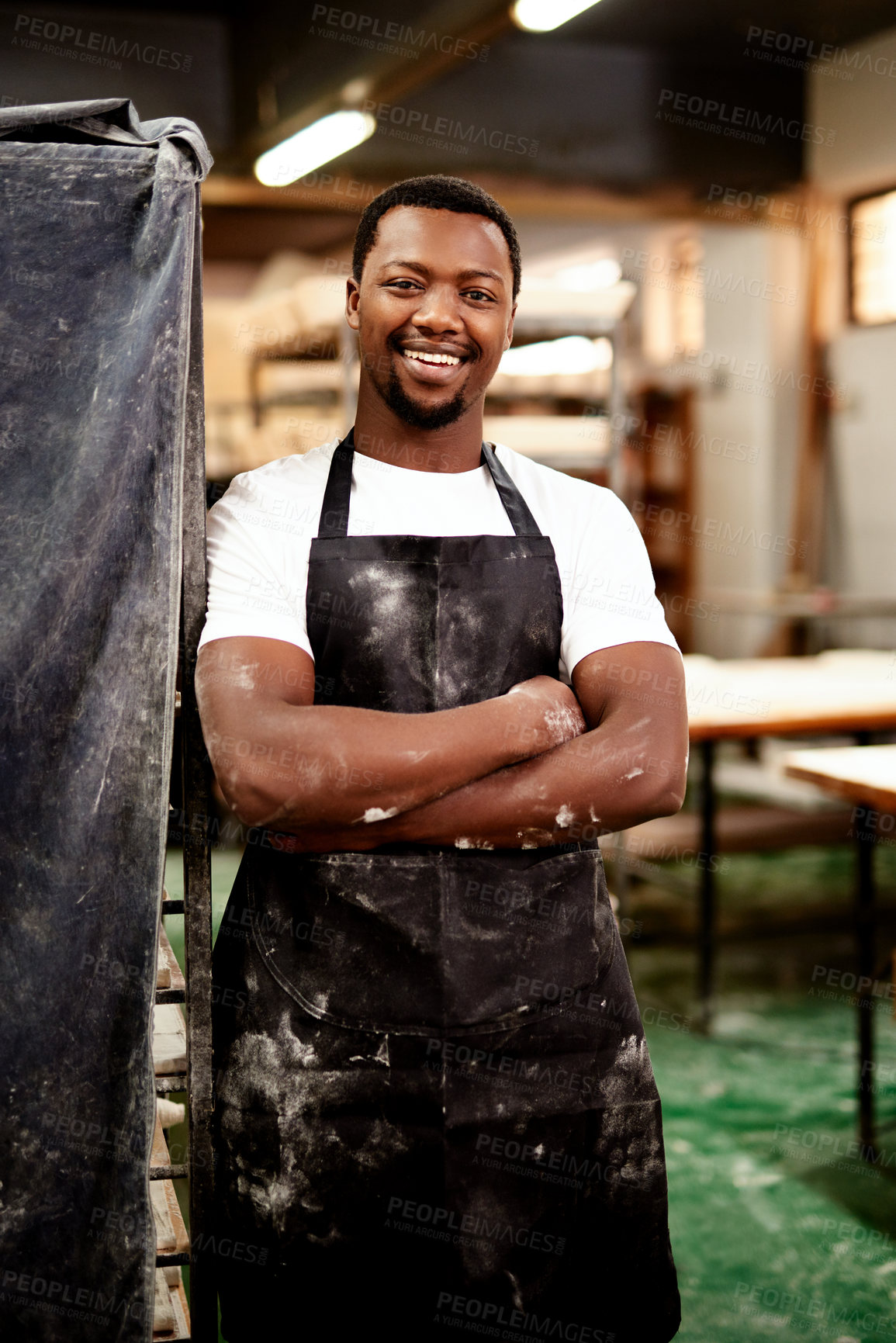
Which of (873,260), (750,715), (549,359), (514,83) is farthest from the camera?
(873,260)

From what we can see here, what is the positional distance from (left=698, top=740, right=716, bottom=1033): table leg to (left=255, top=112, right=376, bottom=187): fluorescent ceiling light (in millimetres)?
3775

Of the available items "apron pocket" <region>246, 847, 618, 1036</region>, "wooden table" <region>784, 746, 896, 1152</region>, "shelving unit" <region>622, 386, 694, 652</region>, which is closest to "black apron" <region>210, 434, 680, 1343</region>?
"apron pocket" <region>246, 847, 618, 1036</region>

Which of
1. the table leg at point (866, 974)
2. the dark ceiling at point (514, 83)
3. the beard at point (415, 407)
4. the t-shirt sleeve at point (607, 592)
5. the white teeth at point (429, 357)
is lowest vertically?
the table leg at point (866, 974)

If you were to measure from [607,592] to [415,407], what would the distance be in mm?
363

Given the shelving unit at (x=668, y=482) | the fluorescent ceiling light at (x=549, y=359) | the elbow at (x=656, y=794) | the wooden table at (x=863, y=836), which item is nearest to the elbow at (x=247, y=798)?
the elbow at (x=656, y=794)

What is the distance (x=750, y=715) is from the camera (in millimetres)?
3529

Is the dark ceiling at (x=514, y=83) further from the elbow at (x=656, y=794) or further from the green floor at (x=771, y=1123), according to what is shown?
the elbow at (x=656, y=794)

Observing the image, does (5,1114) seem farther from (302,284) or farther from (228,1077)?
(302,284)

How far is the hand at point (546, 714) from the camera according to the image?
1.44 meters

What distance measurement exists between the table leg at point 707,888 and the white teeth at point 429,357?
7.48 ft

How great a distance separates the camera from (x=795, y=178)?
7414mm

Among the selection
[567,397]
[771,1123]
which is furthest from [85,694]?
[567,397]

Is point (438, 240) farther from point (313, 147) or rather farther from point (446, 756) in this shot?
point (313, 147)

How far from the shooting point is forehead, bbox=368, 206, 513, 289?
1.51m
